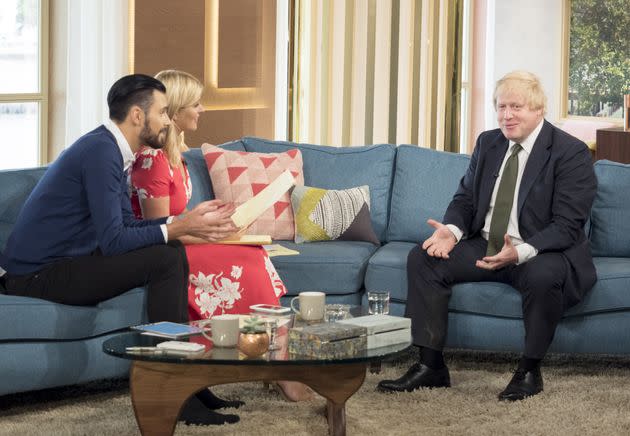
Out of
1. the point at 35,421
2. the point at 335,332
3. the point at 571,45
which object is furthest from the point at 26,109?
the point at 571,45

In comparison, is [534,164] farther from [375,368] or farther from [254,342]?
[254,342]

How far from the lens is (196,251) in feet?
11.8

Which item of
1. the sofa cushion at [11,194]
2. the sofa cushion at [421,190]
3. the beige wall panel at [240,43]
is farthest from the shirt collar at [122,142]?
the beige wall panel at [240,43]

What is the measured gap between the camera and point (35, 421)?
3.24 m

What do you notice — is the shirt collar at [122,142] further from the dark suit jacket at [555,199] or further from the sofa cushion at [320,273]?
the dark suit jacket at [555,199]

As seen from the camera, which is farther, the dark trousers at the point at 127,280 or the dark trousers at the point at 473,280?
the dark trousers at the point at 473,280

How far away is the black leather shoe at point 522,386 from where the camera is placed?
3506 millimetres

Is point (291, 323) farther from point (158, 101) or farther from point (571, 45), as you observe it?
point (571, 45)

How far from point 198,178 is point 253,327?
1752mm

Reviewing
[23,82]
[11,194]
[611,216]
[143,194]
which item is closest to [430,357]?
[611,216]

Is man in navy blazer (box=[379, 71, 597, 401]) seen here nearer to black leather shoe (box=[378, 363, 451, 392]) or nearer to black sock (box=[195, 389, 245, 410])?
black leather shoe (box=[378, 363, 451, 392])

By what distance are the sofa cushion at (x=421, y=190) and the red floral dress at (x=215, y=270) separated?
926 mm

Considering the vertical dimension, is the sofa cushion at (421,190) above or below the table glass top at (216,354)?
above

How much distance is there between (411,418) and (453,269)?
0.68m
